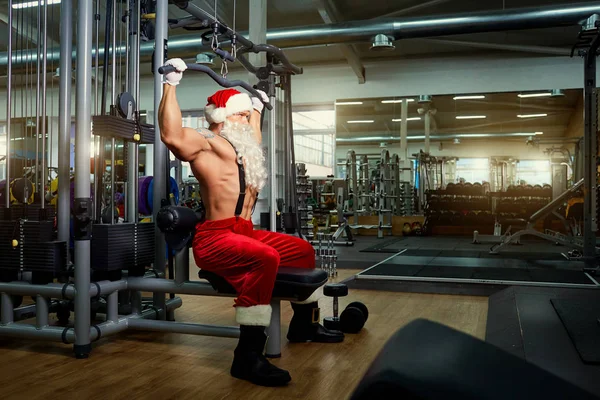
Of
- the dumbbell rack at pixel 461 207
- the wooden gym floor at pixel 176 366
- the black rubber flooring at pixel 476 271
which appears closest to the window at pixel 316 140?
the dumbbell rack at pixel 461 207

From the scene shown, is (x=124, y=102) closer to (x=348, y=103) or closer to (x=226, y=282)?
(x=226, y=282)

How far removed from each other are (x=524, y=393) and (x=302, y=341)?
2.27 metres

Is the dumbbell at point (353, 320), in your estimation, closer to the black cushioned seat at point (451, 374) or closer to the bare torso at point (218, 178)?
the bare torso at point (218, 178)

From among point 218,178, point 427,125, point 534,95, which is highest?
point 534,95

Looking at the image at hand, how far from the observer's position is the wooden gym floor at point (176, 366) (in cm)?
192

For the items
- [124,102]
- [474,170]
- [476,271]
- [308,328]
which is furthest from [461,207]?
[124,102]

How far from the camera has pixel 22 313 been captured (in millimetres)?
2975

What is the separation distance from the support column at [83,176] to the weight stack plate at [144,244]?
1.13ft

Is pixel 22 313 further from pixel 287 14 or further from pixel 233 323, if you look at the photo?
pixel 287 14

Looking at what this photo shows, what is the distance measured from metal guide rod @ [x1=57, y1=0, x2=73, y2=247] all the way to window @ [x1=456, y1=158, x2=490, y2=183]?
9.24 m

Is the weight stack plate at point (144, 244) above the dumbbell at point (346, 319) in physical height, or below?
above

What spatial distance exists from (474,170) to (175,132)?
9.58 meters

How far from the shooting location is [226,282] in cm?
228

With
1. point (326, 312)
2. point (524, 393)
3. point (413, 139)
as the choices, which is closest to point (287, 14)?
point (413, 139)
